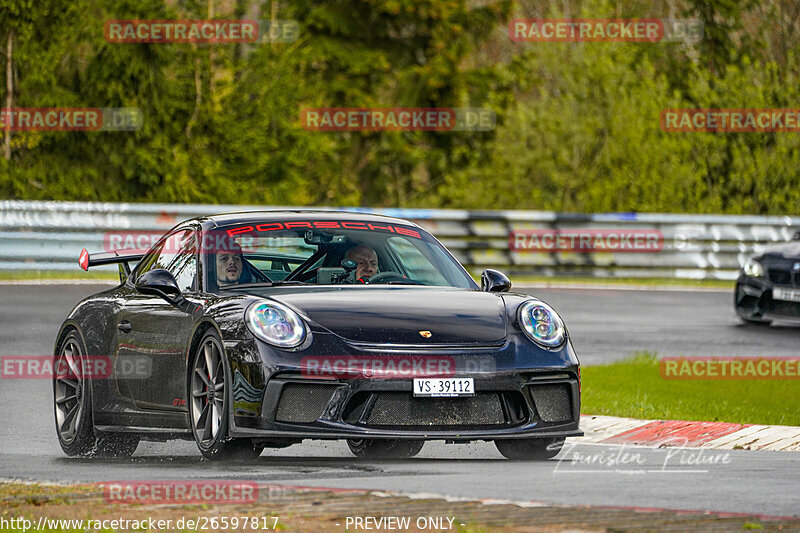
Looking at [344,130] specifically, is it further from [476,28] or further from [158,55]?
[158,55]

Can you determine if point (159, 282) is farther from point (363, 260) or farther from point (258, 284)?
point (363, 260)

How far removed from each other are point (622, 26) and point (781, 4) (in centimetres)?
750

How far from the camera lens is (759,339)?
692 inches

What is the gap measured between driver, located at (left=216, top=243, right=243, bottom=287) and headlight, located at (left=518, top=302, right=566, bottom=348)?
5.23 ft

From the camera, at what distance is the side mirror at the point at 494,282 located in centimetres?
947

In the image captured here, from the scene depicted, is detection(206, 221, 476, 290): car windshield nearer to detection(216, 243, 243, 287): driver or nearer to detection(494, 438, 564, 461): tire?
detection(216, 243, 243, 287): driver

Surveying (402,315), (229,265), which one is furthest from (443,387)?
(229,265)

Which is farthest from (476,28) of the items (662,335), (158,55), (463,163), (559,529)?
(559,529)

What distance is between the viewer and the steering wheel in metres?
9.48

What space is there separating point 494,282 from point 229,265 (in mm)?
1513

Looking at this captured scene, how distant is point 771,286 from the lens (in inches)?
746

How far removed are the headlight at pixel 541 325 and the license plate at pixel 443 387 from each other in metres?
0.52

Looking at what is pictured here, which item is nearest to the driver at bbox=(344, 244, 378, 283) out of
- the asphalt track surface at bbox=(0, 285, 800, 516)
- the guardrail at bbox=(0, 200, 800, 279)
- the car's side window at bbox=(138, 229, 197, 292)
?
the car's side window at bbox=(138, 229, 197, 292)

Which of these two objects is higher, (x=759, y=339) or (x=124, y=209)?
(x=124, y=209)
